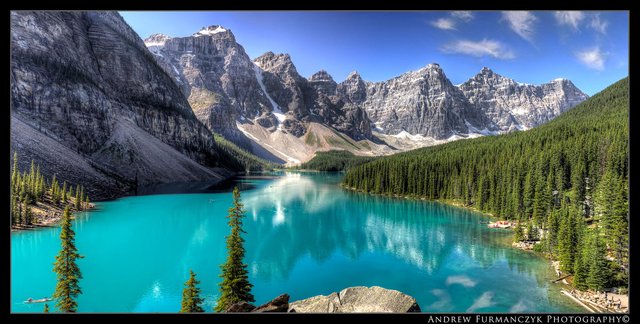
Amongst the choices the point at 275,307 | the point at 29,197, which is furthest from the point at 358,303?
the point at 29,197

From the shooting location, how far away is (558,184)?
41000 millimetres

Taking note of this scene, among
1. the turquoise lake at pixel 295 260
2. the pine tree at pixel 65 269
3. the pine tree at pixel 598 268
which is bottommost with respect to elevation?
the turquoise lake at pixel 295 260

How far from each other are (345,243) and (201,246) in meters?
13.3

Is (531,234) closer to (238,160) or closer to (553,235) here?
(553,235)

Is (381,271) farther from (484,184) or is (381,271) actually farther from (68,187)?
(68,187)

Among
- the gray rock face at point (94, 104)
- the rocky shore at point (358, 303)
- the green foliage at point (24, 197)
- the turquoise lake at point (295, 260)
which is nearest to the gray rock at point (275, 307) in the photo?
the rocky shore at point (358, 303)

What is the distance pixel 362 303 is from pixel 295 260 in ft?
62.2

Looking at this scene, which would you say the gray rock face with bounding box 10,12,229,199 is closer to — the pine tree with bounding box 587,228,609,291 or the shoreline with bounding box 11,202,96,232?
the shoreline with bounding box 11,202,96,232

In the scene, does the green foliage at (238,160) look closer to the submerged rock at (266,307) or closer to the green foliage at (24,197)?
the green foliage at (24,197)

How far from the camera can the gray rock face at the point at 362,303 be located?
827 cm

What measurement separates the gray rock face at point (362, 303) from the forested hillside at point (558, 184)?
9061 millimetres

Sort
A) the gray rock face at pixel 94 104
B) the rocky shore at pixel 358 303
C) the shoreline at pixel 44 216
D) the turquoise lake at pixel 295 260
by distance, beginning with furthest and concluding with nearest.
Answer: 1. the gray rock face at pixel 94 104
2. the shoreline at pixel 44 216
3. the turquoise lake at pixel 295 260
4. the rocky shore at pixel 358 303

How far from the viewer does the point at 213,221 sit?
4172 cm
